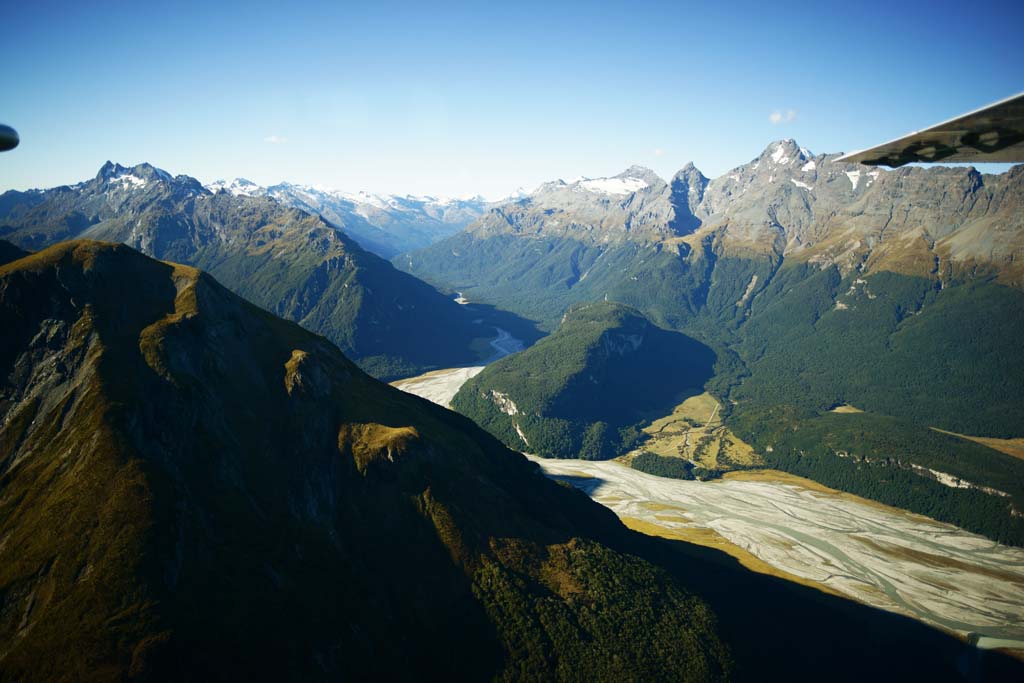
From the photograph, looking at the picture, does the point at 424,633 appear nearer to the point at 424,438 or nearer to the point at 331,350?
the point at 424,438

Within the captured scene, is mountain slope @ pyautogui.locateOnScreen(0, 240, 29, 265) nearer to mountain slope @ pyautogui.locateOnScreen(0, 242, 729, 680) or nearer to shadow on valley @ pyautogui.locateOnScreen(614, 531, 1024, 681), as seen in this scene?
mountain slope @ pyautogui.locateOnScreen(0, 242, 729, 680)

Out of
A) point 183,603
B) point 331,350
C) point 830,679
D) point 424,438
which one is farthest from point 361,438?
point 830,679

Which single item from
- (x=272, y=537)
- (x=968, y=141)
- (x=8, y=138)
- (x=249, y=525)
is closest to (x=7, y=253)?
(x=249, y=525)

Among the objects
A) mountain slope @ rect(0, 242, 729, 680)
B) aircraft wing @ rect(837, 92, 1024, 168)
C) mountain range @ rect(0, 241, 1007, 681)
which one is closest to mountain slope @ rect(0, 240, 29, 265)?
mountain range @ rect(0, 241, 1007, 681)

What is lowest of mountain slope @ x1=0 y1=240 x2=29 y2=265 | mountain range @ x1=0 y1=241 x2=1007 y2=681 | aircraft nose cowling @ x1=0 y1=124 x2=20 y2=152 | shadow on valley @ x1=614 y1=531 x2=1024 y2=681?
shadow on valley @ x1=614 y1=531 x2=1024 y2=681

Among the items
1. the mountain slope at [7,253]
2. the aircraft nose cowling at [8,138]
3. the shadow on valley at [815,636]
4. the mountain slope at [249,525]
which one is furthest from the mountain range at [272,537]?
the aircraft nose cowling at [8,138]

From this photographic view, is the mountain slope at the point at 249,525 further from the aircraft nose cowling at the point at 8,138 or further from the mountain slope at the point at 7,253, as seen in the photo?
the aircraft nose cowling at the point at 8,138
